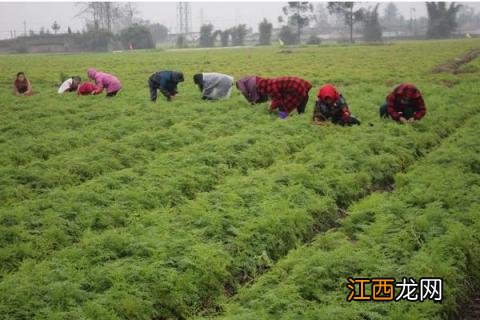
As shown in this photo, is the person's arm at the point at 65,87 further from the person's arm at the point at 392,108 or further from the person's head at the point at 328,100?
the person's arm at the point at 392,108

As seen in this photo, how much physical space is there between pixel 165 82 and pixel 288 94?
15.5 ft

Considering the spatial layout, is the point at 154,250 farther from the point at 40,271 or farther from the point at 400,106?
the point at 400,106

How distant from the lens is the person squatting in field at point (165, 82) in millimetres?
15820

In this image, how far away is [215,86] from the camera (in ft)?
53.7

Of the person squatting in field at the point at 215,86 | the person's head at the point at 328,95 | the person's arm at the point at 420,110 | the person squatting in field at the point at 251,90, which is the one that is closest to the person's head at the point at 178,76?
the person squatting in field at the point at 215,86

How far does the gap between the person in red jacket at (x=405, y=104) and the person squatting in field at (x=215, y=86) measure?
5.87m

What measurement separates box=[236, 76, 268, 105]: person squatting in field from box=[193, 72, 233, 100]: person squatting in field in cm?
121

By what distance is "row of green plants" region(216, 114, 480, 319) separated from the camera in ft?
16.1

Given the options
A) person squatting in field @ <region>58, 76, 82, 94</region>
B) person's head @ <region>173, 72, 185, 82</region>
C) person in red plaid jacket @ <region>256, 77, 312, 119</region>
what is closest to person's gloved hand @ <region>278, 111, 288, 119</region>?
person in red plaid jacket @ <region>256, 77, 312, 119</region>

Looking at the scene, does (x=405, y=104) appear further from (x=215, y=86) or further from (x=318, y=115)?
(x=215, y=86)

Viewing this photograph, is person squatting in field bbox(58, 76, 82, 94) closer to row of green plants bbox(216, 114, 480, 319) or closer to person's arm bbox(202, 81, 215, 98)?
person's arm bbox(202, 81, 215, 98)

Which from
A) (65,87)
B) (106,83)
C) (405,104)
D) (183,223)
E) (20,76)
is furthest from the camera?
(65,87)

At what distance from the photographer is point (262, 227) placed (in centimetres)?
673

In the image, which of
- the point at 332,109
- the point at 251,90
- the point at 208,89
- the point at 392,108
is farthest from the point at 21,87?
the point at 392,108
